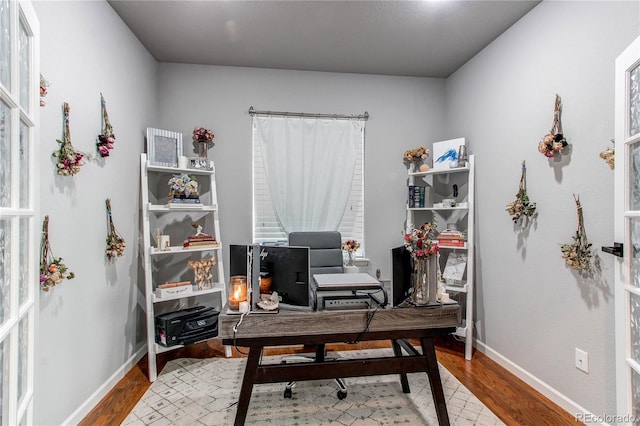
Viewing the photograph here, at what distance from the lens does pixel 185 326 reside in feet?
8.53

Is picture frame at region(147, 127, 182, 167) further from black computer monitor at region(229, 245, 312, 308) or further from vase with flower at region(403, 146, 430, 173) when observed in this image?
vase with flower at region(403, 146, 430, 173)

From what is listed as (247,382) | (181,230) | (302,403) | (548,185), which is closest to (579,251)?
(548,185)

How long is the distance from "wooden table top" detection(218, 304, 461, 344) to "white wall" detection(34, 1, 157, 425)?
0.98m

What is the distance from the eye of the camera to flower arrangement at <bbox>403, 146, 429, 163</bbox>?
10.8 feet

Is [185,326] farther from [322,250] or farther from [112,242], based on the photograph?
[322,250]

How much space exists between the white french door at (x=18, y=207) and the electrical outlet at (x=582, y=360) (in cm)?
279

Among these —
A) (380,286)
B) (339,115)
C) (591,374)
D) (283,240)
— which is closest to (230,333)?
(380,286)

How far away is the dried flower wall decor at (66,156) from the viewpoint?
179 cm

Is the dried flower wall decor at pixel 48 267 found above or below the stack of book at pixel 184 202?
below

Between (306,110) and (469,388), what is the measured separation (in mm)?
2932

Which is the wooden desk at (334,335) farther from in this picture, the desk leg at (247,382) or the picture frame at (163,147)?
the picture frame at (163,147)

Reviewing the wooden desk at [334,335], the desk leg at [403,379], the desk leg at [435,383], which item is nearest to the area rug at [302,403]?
the desk leg at [403,379]

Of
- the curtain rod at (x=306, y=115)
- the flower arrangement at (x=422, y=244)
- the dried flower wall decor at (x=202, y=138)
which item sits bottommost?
the flower arrangement at (x=422, y=244)

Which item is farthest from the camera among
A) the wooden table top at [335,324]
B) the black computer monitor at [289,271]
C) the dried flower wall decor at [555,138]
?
the dried flower wall decor at [555,138]
